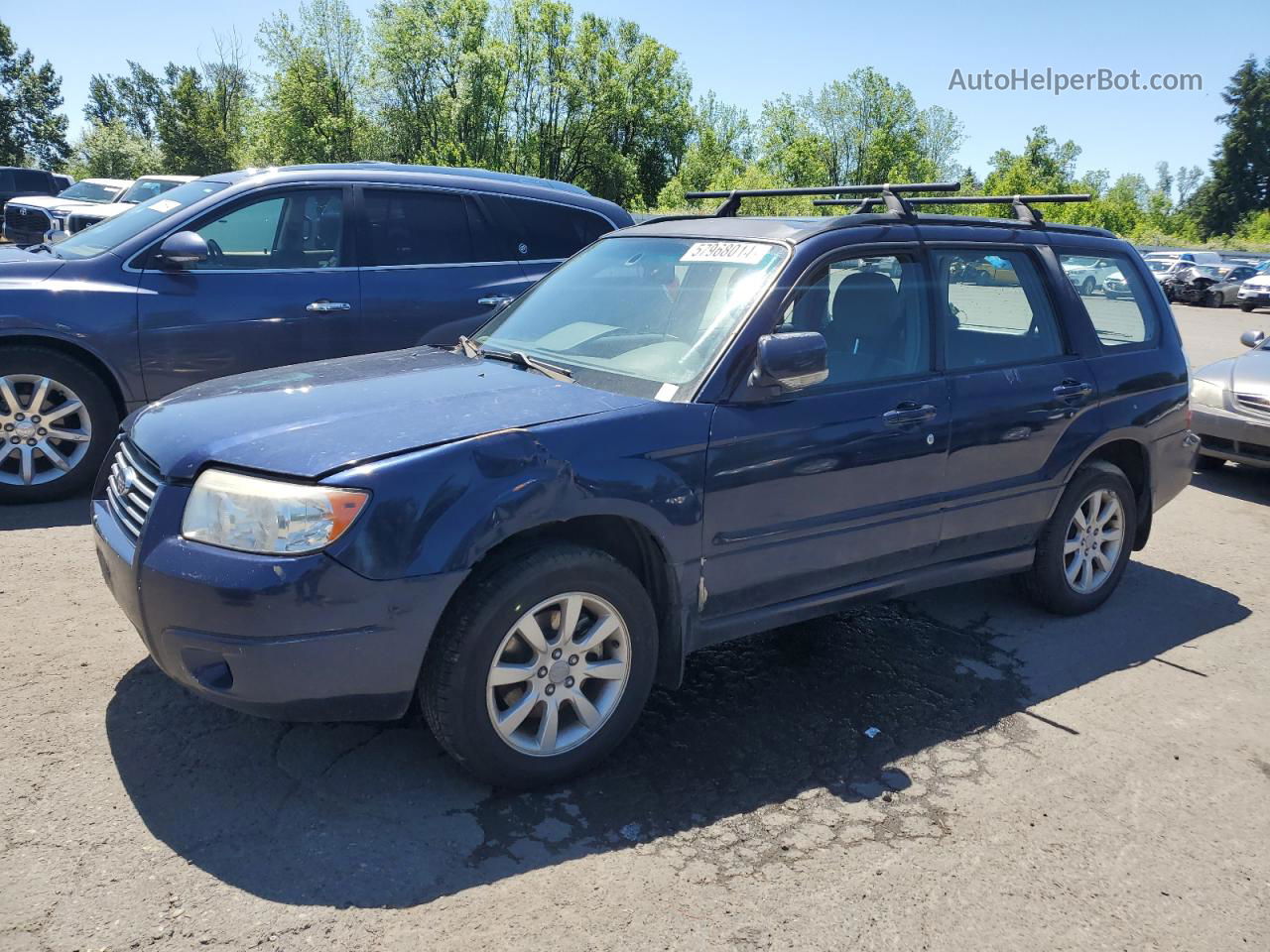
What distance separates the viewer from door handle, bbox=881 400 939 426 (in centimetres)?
398

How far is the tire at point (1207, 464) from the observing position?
28.5 ft

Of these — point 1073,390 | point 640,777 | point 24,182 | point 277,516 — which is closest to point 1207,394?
point 1073,390

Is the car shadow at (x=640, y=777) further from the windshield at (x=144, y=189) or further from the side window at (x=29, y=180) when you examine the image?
the side window at (x=29, y=180)

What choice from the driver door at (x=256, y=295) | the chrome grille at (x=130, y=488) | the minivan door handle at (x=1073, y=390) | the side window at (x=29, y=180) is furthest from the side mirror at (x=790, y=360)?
the side window at (x=29, y=180)

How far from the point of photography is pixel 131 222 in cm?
634

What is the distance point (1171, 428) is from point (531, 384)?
3584 mm

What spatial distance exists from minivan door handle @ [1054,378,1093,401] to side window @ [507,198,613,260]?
359 centimetres

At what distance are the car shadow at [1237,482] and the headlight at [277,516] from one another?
7.46 meters

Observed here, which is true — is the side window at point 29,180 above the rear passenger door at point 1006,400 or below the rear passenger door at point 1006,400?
above

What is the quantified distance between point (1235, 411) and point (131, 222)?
8073 millimetres

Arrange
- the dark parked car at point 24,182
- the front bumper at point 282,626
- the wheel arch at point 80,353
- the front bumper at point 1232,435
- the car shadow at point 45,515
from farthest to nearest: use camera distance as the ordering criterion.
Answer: the dark parked car at point 24,182 < the front bumper at point 1232,435 < the wheel arch at point 80,353 < the car shadow at point 45,515 < the front bumper at point 282,626

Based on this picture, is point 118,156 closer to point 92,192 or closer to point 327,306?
point 92,192

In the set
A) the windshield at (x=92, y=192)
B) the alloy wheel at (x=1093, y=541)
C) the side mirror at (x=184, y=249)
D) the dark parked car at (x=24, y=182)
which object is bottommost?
the alloy wheel at (x=1093, y=541)

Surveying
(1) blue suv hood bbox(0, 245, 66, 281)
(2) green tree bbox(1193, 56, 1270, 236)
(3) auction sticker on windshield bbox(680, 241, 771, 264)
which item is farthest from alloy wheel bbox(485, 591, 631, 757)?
(2) green tree bbox(1193, 56, 1270, 236)
